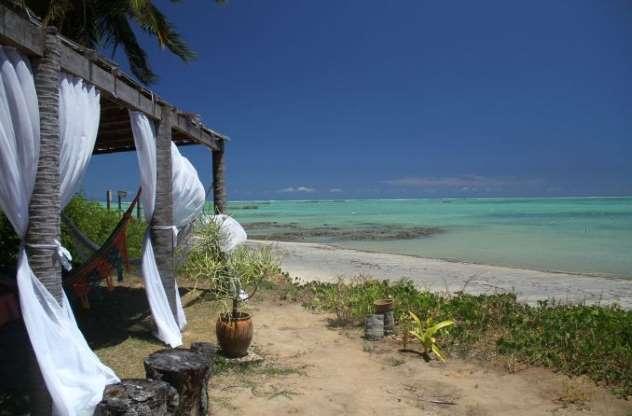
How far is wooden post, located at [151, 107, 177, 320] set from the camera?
15.2 ft

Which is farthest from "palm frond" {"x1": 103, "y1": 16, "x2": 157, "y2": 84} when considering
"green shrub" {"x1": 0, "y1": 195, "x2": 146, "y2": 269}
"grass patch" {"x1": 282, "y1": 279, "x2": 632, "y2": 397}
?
"grass patch" {"x1": 282, "y1": 279, "x2": 632, "y2": 397}

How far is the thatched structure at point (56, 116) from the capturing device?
2794 millimetres

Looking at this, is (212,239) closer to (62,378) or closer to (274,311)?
(274,311)

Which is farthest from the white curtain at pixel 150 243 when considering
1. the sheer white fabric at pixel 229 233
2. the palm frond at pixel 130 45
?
the palm frond at pixel 130 45

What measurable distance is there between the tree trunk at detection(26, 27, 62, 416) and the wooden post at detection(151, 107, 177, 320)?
1660 mm

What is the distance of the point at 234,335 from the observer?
4055mm

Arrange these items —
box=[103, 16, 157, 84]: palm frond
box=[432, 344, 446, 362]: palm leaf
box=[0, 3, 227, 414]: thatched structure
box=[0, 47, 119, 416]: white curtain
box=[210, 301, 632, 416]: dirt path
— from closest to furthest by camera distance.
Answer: box=[0, 47, 119, 416]: white curtain, box=[0, 3, 227, 414]: thatched structure, box=[210, 301, 632, 416]: dirt path, box=[432, 344, 446, 362]: palm leaf, box=[103, 16, 157, 84]: palm frond

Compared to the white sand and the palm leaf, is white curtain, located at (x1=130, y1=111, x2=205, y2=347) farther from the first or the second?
the white sand

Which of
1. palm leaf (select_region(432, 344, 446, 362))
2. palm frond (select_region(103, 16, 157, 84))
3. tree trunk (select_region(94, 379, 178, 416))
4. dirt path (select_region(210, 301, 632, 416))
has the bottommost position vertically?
dirt path (select_region(210, 301, 632, 416))

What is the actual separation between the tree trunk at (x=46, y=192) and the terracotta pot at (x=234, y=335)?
1.53 meters

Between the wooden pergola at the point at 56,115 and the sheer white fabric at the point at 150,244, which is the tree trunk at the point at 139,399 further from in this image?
the sheer white fabric at the point at 150,244

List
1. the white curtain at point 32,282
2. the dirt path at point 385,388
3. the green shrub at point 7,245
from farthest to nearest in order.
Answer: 1. the green shrub at point 7,245
2. the dirt path at point 385,388
3. the white curtain at point 32,282

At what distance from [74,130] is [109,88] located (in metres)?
0.72

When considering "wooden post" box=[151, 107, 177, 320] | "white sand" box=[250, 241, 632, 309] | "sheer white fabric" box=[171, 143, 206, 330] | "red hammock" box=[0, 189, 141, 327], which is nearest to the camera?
"red hammock" box=[0, 189, 141, 327]
